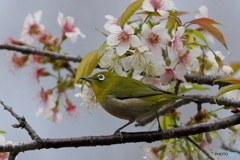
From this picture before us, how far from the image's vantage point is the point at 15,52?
212 cm

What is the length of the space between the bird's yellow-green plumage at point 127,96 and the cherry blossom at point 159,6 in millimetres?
246

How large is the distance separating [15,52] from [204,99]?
1148mm

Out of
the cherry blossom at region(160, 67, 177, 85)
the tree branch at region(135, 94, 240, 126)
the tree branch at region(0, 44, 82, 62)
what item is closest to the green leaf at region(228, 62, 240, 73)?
the tree branch at region(135, 94, 240, 126)

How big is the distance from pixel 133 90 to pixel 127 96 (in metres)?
0.03

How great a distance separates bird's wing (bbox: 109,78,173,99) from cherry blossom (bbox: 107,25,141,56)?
131 mm

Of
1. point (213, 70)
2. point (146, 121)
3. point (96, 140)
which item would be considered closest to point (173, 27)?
point (213, 70)

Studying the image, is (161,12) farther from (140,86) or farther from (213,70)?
(213,70)

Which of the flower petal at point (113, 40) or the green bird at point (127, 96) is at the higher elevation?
the flower petal at point (113, 40)

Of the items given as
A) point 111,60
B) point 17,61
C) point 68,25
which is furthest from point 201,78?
point 17,61

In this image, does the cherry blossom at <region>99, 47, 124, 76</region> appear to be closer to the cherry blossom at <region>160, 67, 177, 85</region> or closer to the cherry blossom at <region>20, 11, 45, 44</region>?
the cherry blossom at <region>160, 67, 177, 85</region>

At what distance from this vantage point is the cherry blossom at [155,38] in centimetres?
125

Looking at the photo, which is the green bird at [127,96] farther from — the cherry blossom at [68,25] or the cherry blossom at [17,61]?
the cherry blossom at [17,61]

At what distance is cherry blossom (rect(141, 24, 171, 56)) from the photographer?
1.25 m

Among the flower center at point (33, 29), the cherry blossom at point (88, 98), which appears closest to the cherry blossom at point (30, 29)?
the flower center at point (33, 29)
